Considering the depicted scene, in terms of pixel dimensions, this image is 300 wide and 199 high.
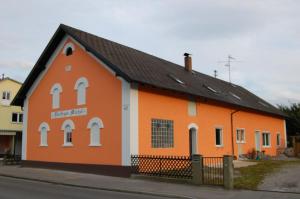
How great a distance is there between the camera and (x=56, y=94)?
23.2m

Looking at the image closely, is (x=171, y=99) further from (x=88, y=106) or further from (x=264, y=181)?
(x=264, y=181)

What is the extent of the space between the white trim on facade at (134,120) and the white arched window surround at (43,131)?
23.1 feet

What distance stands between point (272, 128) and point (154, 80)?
18.8 meters

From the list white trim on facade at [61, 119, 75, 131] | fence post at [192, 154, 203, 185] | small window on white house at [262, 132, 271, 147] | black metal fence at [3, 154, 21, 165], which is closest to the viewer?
fence post at [192, 154, 203, 185]

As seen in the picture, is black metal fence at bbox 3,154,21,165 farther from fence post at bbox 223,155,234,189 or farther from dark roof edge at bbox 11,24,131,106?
fence post at bbox 223,155,234,189

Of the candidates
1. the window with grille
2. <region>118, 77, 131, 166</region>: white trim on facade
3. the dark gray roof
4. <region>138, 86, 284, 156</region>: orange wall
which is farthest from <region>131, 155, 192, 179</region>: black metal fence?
the dark gray roof

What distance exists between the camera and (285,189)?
1432cm

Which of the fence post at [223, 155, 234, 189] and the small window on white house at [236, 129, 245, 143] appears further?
the small window on white house at [236, 129, 245, 143]

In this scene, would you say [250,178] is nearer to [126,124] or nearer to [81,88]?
[126,124]

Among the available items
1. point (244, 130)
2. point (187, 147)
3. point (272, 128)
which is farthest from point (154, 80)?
point (272, 128)

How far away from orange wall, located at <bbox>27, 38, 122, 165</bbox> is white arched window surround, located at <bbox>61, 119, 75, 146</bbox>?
24 centimetres

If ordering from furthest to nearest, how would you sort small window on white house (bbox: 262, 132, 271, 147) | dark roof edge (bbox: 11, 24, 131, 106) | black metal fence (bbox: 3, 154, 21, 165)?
small window on white house (bbox: 262, 132, 271, 147) < black metal fence (bbox: 3, 154, 21, 165) < dark roof edge (bbox: 11, 24, 131, 106)

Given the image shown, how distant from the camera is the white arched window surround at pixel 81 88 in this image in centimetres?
2122

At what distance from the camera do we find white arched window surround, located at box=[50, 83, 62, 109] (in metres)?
22.9
